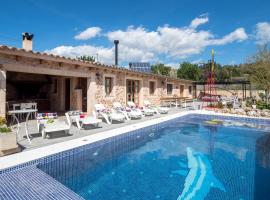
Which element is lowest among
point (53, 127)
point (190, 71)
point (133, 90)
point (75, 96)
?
point (53, 127)

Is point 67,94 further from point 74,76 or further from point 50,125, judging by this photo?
point 50,125

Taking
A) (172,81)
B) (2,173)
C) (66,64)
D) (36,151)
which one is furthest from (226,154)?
(172,81)

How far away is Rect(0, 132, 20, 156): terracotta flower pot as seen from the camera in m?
4.91

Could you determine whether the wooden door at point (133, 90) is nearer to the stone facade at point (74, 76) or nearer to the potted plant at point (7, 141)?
the stone facade at point (74, 76)

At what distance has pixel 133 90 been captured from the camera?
55.4 ft

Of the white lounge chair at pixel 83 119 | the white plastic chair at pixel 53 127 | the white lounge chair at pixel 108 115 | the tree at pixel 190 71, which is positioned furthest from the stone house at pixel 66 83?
the tree at pixel 190 71

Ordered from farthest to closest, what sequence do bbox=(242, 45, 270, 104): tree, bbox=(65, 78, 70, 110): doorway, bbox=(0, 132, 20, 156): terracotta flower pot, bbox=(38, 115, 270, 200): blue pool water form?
1. bbox=(242, 45, 270, 104): tree
2. bbox=(65, 78, 70, 110): doorway
3. bbox=(0, 132, 20, 156): terracotta flower pot
4. bbox=(38, 115, 270, 200): blue pool water

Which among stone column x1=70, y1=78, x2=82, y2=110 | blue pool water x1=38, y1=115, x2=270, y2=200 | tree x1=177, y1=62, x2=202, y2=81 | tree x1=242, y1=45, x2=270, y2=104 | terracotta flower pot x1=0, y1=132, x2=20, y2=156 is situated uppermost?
tree x1=177, y1=62, x2=202, y2=81

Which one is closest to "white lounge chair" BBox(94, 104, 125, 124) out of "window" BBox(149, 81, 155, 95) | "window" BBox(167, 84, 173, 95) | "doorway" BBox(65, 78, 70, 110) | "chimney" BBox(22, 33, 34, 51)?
"doorway" BBox(65, 78, 70, 110)

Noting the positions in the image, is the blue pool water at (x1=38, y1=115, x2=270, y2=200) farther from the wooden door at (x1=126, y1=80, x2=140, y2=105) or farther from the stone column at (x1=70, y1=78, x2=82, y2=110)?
the wooden door at (x1=126, y1=80, x2=140, y2=105)

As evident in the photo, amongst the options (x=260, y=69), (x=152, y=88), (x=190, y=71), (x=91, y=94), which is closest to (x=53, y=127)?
(x=91, y=94)

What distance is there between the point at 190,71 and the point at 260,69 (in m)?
35.3

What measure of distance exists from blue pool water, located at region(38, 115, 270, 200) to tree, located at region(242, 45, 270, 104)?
1282 cm

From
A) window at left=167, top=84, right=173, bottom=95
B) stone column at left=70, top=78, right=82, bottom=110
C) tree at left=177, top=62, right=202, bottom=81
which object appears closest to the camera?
stone column at left=70, top=78, right=82, bottom=110
